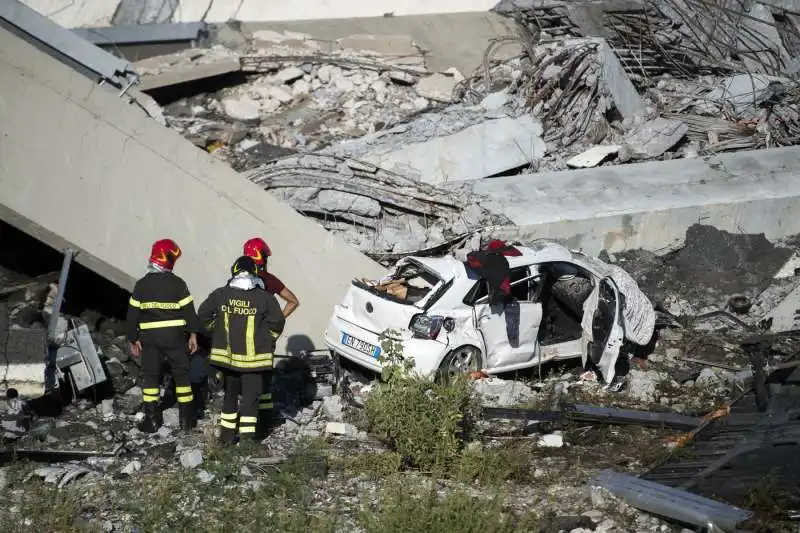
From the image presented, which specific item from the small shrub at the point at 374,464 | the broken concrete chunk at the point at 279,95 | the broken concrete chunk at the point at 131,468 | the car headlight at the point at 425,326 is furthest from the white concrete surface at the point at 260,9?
A: the small shrub at the point at 374,464

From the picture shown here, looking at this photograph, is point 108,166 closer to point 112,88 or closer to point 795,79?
point 112,88

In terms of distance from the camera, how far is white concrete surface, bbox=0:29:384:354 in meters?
11.7

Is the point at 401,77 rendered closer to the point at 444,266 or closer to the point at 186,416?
the point at 444,266

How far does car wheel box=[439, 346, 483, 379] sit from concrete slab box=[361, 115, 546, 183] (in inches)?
163

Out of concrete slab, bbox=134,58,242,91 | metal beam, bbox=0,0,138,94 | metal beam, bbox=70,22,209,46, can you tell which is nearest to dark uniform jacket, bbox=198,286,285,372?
metal beam, bbox=0,0,138,94

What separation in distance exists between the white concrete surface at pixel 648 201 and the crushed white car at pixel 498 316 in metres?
1.59

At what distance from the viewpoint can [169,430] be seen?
988 centimetres

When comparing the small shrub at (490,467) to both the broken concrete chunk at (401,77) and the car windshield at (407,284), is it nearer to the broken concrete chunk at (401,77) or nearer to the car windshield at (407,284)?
the car windshield at (407,284)

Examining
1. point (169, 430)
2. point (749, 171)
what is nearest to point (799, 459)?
point (169, 430)

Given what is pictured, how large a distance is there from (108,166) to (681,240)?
7.17 metres

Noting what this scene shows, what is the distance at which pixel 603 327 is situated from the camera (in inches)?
452

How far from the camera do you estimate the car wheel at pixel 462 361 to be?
10.6 metres

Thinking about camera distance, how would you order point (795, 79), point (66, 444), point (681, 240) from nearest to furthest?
point (66, 444)
point (681, 240)
point (795, 79)

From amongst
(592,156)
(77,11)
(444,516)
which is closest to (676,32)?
(592,156)
